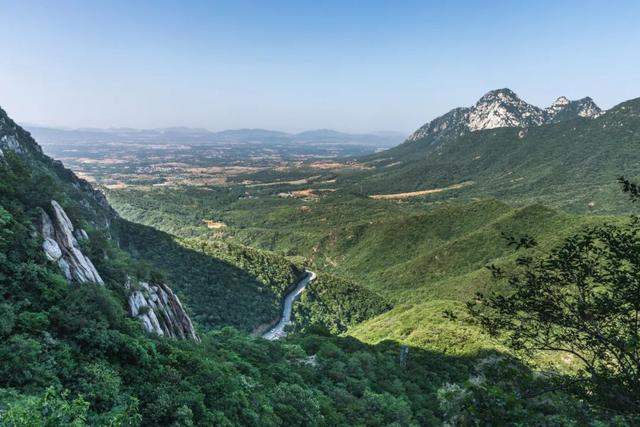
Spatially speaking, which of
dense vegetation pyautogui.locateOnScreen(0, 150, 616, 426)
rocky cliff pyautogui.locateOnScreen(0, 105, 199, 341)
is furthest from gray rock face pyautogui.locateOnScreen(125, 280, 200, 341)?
dense vegetation pyautogui.locateOnScreen(0, 150, 616, 426)

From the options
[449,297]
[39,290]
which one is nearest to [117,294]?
[39,290]

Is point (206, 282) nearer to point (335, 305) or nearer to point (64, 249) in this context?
point (335, 305)

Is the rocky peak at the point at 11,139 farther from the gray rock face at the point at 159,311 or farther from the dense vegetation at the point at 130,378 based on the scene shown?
the gray rock face at the point at 159,311

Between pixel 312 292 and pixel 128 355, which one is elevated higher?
pixel 128 355

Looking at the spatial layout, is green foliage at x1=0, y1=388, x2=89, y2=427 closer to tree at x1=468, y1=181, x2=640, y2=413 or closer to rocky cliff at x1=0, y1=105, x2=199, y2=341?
tree at x1=468, y1=181, x2=640, y2=413

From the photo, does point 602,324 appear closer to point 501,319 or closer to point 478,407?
point 501,319

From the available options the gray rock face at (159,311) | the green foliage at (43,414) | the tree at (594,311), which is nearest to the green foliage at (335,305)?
the gray rock face at (159,311)
